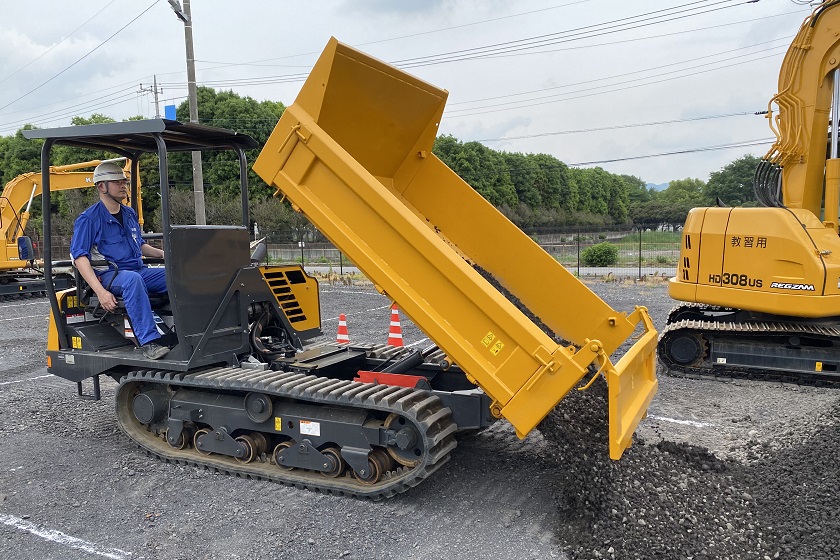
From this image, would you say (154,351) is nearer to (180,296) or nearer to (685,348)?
(180,296)

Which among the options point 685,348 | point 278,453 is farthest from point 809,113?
point 278,453

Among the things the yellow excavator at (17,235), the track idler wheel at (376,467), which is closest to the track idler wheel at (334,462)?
the track idler wheel at (376,467)

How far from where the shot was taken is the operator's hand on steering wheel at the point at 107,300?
4.93 m

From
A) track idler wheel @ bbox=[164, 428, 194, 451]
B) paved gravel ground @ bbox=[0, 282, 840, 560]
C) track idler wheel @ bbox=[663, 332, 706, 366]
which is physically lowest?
paved gravel ground @ bbox=[0, 282, 840, 560]

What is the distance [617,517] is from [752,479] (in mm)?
1231

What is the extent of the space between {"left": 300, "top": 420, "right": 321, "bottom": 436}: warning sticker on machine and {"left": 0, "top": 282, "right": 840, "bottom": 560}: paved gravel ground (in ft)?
1.38

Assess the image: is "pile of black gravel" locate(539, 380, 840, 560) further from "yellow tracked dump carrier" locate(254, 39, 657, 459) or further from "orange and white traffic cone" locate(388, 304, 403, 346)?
"orange and white traffic cone" locate(388, 304, 403, 346)

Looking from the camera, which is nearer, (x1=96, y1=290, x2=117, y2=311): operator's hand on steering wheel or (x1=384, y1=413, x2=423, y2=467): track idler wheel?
(x1=384, y1=413, x2=423, y2=467): track idler wheel

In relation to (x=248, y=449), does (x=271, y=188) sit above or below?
above

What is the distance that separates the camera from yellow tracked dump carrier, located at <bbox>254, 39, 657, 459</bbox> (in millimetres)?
3648

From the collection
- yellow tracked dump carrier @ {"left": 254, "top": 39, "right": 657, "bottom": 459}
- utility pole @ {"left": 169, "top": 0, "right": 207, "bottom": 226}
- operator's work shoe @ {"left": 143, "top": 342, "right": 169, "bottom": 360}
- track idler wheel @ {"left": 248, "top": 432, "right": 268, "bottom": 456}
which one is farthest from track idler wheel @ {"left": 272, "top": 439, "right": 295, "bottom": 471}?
utility pole @ {"left": 169, "top": 0, "right": 207, "bottom": 226}

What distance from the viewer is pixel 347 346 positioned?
19.5 ft

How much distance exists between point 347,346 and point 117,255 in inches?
85.8

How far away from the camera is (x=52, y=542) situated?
148 inches
